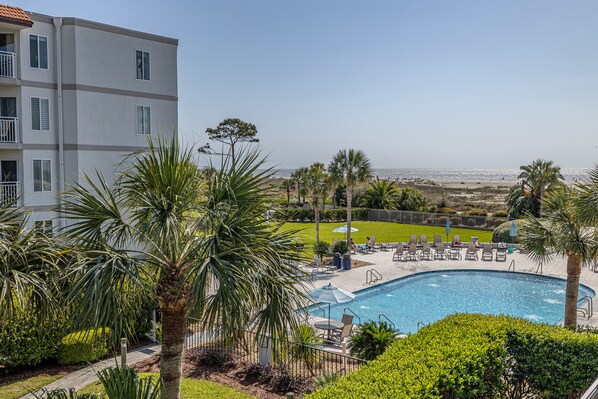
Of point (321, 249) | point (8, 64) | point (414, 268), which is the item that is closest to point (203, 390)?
point (8, 64)

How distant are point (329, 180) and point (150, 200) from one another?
26210mm

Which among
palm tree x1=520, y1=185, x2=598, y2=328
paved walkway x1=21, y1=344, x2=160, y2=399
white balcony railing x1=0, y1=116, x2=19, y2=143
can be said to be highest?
white balcony railing x1=0, y1=116, x2=19, y2=143

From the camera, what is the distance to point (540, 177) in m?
38.2

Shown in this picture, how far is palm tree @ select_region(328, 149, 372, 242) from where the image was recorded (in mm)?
32250

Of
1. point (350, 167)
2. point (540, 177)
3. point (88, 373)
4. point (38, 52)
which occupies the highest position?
point (38, 52)

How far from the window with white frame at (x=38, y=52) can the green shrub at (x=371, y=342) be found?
1671cm

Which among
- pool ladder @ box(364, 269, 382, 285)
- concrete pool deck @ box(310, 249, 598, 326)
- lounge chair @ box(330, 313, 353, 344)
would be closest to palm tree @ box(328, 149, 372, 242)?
concrete pool deck @ box(310, 249, 598, 326)

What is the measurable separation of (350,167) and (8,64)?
826 inches

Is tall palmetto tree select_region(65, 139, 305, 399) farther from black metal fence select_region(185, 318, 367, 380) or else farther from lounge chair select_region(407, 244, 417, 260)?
lounge chair select_region(407, 244, 417, 260)

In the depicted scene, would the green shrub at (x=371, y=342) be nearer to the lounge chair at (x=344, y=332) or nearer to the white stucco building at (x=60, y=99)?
the lounge chair at (x=344, y=332)

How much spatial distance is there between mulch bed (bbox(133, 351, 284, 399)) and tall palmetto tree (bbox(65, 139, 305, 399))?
3.72 meters

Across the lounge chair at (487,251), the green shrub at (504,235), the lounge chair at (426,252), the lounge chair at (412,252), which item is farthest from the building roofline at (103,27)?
the green shrub at (504,235)

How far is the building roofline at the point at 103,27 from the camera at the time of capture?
1862cm

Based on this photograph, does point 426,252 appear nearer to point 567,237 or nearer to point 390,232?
point 390,232
